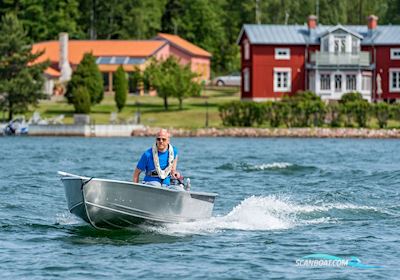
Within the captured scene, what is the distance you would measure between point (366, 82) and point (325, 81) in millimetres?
3486

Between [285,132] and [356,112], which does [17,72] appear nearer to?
[285,132]

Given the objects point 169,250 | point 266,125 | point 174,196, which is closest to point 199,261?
point 169,250

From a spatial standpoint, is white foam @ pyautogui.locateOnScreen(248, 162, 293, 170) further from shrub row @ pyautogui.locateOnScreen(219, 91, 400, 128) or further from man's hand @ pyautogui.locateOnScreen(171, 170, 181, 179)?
shrub row @ pyautogui.locateOnScreen(219, 91, 400, 128)

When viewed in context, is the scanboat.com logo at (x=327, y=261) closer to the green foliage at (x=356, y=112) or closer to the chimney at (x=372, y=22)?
the green foliage at (x=356, y=112)

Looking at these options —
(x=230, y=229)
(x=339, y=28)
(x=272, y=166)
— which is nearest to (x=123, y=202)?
(x=230, y=229)

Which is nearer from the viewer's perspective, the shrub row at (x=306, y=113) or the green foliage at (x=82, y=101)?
the shrub row at (x=306, y=113)

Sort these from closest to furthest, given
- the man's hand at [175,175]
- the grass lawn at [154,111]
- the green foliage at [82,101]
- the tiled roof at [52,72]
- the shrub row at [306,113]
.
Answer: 1. the man's hand at [175,175]
2. the shrub row at [306,113]
3. the grass lawn at [154,111]
4. the green foliage at [82,101]
5. the tiled roof at [52,72]

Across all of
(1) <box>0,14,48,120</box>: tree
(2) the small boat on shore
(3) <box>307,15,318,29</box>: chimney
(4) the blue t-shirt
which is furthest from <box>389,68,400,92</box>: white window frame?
(4) the blue t-shirt

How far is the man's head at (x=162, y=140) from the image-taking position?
24.3 m

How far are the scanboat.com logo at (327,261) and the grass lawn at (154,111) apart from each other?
58.2m

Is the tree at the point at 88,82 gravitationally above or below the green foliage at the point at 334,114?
above

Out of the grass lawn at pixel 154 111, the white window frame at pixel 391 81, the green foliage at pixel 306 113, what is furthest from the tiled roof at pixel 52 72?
the white window frame at pixel 391 81

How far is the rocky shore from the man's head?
53513 millimetres

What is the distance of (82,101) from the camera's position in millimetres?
84812
